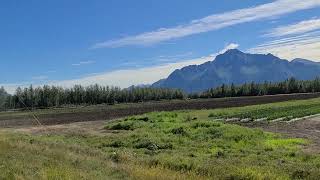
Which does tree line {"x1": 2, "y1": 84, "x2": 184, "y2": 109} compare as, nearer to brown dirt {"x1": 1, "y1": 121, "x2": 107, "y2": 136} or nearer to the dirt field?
the dirt field

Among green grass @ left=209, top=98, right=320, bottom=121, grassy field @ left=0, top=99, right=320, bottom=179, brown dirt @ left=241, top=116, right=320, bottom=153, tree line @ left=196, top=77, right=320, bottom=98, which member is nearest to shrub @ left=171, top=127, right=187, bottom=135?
grassy field @ left=0, top=99, right=320, bottom=179

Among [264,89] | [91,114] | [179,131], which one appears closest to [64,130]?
[179,131]

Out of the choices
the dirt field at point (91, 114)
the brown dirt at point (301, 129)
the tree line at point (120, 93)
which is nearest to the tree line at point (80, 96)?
the tree line at point (120, 93)

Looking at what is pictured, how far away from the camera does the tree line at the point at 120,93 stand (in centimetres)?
14225

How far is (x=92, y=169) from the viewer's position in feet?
55.4

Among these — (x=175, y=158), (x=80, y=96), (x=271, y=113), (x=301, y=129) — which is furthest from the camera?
(x=80, y=96)

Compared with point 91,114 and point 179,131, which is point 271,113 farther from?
point 91,114

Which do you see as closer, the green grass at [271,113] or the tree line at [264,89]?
the green grass at [271,113]

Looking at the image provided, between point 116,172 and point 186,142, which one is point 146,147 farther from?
point 116,172

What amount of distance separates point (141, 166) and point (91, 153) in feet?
14.9

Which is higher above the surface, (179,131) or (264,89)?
(264,89)

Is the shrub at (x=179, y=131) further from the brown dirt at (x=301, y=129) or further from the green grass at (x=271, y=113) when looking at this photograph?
the green grass at (x=271, y=113)

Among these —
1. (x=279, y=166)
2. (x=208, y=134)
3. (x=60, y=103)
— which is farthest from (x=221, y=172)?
(x=60, y=103)

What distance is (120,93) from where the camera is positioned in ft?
540
